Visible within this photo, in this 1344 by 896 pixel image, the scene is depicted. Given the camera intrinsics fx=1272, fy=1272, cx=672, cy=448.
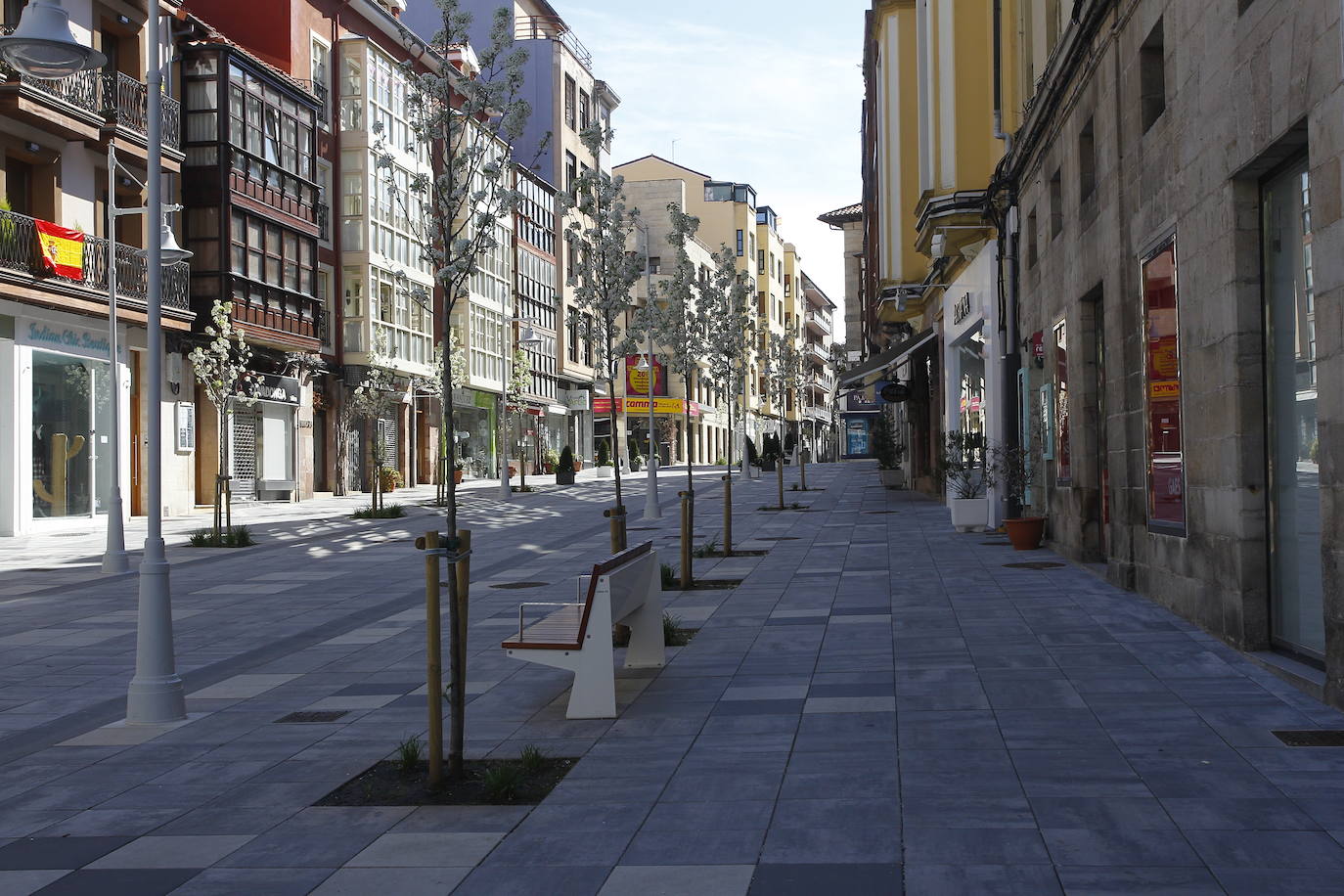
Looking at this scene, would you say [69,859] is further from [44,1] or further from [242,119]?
[242,119]

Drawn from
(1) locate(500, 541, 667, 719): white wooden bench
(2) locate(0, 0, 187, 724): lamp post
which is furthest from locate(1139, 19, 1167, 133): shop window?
(2) locate(0, 0, 187, 724): lamp post

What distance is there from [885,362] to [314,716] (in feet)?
87.8

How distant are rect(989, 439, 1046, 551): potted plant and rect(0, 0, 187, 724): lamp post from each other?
11.6 meters

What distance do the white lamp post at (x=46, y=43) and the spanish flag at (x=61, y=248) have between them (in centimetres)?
1685

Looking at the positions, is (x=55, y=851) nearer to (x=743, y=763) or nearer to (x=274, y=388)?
(x=743, y=763)

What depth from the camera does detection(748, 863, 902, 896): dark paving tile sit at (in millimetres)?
4410

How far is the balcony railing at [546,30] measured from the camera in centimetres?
6406

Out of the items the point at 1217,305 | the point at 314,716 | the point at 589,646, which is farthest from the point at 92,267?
the point at 1217,305

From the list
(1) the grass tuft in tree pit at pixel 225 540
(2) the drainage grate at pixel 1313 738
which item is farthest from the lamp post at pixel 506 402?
(2) the drainage grate at pixel 1313 738

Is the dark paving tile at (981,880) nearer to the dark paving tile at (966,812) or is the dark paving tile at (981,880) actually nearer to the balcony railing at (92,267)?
the dark paving tile at (966,812)

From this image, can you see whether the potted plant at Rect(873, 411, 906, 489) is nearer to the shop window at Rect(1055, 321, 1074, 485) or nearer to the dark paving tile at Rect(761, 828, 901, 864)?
the shop window at Rect(1055, 321, 1074, 485)

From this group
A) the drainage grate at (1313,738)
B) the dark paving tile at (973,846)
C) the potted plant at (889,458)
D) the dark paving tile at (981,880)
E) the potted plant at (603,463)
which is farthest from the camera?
the potted plant at (603,463)

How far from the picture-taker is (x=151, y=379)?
870cm

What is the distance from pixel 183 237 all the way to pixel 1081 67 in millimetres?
25923
